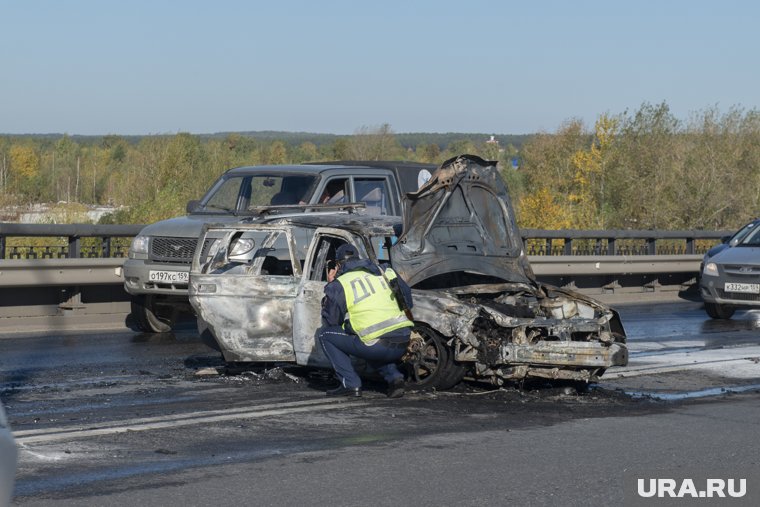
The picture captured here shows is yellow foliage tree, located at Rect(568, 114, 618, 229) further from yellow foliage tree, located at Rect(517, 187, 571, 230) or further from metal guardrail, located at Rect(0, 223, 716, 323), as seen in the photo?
metal guardrail, located at Rect(0, 223, 716, 323)

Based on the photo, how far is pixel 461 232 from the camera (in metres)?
10.9

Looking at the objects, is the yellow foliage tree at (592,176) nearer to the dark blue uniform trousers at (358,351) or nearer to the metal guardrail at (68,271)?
the metal guardrail at (68,271)

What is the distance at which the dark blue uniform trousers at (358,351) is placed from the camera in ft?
31.3

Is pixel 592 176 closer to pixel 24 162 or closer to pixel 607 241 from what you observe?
pixel 24 162

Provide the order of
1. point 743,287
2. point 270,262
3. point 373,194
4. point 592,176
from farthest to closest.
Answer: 1. point 592,176
2. point 743,287
3. point 373,194
4. point 270,262

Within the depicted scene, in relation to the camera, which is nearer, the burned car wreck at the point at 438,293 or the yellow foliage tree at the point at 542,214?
the burned car wreck at the point at 438,293

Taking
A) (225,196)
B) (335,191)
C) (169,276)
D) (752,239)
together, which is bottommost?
(169,276)

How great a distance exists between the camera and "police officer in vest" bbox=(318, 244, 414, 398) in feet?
31.3

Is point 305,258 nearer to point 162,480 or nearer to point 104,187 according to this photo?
point 162,480

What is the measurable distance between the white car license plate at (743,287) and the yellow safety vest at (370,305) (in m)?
9.16

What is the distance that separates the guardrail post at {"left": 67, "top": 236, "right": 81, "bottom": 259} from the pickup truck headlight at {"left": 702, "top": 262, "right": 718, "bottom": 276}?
929cm

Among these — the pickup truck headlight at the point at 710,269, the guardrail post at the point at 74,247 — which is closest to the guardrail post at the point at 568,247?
the pickup truck headlight at the point at 710,269

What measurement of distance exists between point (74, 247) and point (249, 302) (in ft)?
16.8

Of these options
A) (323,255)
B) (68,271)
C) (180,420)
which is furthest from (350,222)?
(68,271)
